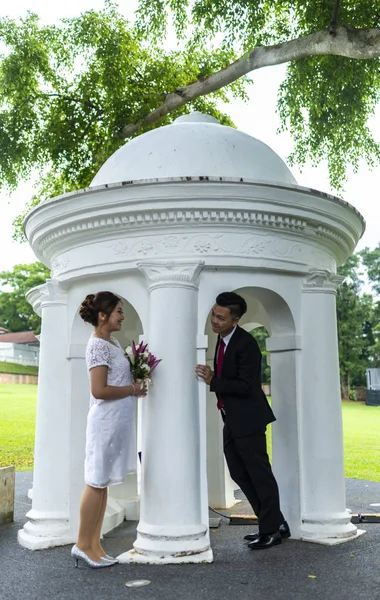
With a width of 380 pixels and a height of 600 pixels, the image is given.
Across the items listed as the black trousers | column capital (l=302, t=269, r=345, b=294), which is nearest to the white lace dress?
the black trousers

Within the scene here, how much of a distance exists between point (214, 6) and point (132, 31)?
148 inches

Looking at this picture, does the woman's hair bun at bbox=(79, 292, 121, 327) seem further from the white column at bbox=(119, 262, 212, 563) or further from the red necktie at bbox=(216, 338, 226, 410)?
the red necktie at bbox=(216, 338, 226, 410)

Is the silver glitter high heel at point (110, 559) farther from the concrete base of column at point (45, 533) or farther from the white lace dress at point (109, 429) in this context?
the concrete base of column at point (45, 533)

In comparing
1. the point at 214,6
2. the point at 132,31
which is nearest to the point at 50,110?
the point at 132,31

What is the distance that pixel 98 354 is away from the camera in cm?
496

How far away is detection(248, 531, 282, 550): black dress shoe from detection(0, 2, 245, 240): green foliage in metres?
10.8

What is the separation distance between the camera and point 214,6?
11898 mm

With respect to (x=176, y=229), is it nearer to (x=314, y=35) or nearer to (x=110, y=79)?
(x=314, y=35)

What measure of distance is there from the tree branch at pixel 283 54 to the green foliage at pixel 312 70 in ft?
0.86

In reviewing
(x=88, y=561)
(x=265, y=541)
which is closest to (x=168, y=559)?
(x=88, y=561)

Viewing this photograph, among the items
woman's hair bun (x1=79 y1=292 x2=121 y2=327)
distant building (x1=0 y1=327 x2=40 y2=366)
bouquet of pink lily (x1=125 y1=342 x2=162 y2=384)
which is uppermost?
distant building (x1=0 y1=327 x2=40 y2=366)

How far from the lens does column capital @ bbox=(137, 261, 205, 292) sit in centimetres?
554

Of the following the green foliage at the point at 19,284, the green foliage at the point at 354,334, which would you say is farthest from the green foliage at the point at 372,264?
the green foliage at the point at 19,284

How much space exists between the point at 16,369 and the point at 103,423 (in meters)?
46.1
